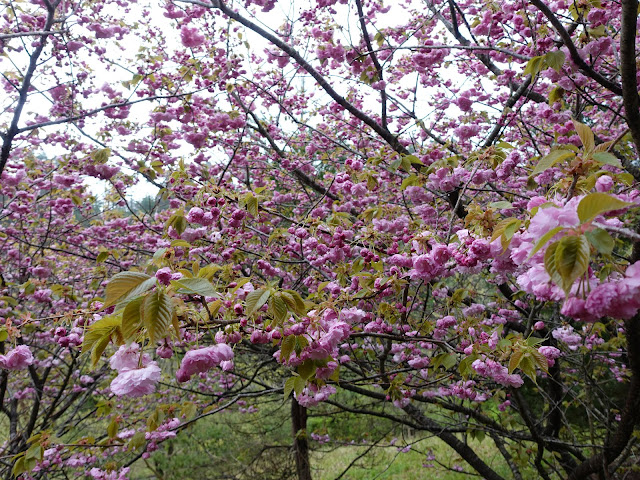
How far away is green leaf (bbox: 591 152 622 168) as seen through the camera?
1.01 metres

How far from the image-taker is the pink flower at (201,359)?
1.35 metres

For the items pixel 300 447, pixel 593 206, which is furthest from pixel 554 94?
pixel 300 447

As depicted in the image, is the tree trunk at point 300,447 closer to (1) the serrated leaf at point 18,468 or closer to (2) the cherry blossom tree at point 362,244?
(2) the cherry blossom tree at point 362,244

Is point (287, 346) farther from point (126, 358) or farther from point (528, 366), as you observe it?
point (528, 366)

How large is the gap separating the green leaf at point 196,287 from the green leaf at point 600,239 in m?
0.85

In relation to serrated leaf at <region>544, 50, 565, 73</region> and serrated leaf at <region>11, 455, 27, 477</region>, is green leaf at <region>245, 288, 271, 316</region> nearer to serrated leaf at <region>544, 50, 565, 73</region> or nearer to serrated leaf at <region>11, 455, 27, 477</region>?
serrated leaf at <region>544, 50, 565, 73</region>

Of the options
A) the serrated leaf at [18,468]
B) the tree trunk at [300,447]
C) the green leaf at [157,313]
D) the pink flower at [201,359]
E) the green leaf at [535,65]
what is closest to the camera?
the green leaf at [157,313]

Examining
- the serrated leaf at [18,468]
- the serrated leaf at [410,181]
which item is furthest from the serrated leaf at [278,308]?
the serrated leaf at [18,468]

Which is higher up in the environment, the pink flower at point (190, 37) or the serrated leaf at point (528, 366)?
the pink flower at point (190, 37)

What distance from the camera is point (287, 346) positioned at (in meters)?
1.40

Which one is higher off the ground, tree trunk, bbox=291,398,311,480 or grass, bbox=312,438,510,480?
tree trunk, bbox=291,398,311,480

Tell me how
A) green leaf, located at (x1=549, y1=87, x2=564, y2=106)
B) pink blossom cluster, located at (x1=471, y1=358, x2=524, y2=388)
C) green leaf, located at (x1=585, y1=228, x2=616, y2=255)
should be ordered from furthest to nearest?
1. green leaf, located at (x1=549, y1=87, x2=564, y2=106)
2. pink blossom cluster, located at (x1=471, y1=358, x2=524, y2=388)
3. green leaf, located at (x1=585, y1=228, x2=616, y2=255)

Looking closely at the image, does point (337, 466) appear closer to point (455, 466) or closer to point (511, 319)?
point (455, 466)

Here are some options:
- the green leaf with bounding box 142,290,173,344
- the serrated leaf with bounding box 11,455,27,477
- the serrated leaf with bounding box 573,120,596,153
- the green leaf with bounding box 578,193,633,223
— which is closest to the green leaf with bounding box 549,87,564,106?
the serrated leaf with bounding box 573,120,596,153
